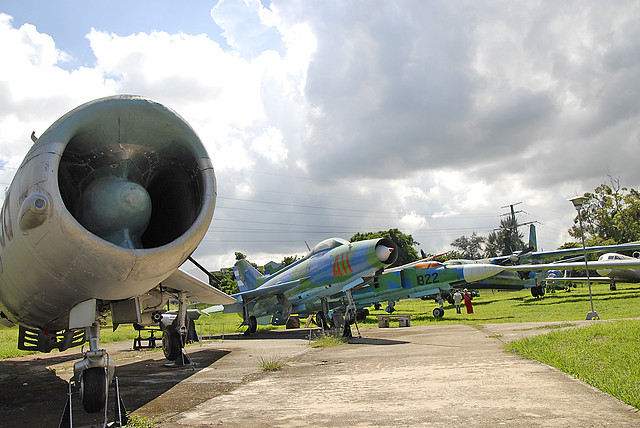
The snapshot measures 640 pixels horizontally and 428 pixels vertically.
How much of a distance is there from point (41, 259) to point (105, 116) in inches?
56.7

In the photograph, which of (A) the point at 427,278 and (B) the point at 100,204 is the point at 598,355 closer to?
(B) the point at 100,204

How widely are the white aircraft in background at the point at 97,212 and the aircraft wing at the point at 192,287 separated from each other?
1.99 m

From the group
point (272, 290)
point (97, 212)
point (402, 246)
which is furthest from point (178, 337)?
point (402, 246)

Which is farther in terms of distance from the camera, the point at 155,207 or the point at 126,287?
the point at 155,207

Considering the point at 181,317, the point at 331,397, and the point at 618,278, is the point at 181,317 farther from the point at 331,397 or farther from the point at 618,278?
the point at 618,278

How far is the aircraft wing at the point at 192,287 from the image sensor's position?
7.48 m

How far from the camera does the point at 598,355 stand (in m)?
5.79

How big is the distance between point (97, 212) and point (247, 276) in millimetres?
19575

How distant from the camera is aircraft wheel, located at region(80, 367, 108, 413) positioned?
437cm

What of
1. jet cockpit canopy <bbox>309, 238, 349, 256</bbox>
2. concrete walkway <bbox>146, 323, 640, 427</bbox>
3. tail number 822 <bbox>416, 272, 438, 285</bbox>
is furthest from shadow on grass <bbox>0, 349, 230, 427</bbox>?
tail number 822 <bbox>416, 272, 438, 285</bbox>

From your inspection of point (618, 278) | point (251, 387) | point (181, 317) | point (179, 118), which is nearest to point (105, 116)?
point (179, 118)

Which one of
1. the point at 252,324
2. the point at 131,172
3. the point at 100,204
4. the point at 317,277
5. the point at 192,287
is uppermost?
the point at 131,172

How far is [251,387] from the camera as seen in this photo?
5.62 m

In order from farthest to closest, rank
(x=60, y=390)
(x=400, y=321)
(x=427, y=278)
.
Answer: (x=427, y=278), (x=400, y=321), (x=60, y=390)
